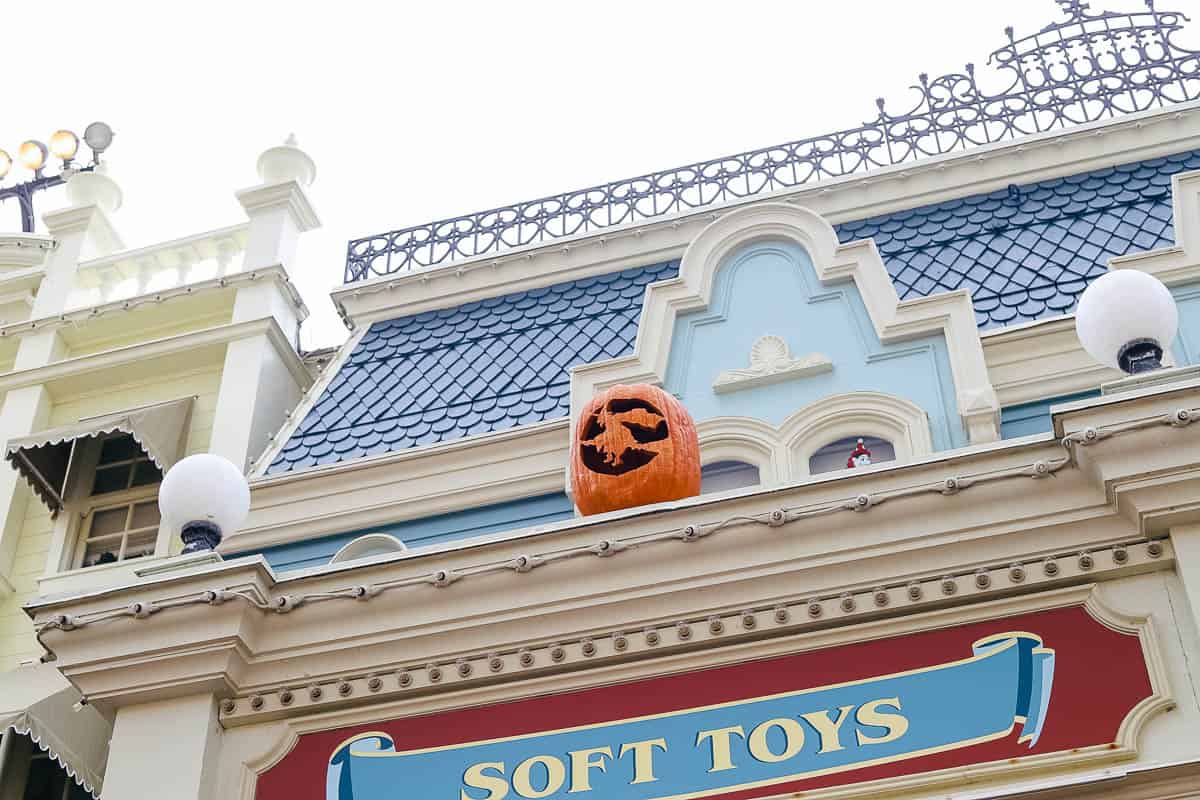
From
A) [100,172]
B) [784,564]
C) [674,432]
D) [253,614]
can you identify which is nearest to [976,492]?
[784,564]

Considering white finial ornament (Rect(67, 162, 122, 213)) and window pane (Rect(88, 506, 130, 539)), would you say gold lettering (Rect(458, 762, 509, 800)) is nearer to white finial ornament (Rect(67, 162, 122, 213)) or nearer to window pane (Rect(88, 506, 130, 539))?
window pane (Rect(88, 506, 130, 539))

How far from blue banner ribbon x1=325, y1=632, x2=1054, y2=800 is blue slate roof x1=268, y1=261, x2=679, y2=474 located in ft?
10.5

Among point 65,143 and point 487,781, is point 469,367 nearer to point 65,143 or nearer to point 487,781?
point 487,781

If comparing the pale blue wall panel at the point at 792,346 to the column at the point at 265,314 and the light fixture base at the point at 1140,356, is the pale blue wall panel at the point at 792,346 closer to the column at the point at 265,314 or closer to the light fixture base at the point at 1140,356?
the light fixture base at the point at 1140,356

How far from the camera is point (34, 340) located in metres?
12.2

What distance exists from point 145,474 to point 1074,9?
25.8 ft

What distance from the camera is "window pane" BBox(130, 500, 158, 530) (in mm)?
10992

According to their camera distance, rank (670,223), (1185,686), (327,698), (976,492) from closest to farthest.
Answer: (1185,686), (976,492), (327,698), (670,223)

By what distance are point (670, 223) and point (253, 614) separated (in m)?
4.92

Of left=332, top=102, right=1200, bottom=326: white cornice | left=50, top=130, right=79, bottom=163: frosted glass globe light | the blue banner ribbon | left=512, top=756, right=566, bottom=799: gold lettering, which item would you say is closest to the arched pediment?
left=332, top=102, right=1200, bottom=326: white cornice

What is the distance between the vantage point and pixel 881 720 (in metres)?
6.57

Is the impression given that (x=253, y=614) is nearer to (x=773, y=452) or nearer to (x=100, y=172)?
(x=773, y=452)

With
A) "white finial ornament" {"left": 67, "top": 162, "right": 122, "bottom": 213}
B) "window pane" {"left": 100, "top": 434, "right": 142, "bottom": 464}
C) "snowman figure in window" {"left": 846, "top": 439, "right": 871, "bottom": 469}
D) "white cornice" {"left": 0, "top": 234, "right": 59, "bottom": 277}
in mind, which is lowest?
"snowman figure in window" {"left": 846, "top": 439, "right": 871, "bottom": 469}

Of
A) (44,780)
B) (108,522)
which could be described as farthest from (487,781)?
(108,522)
